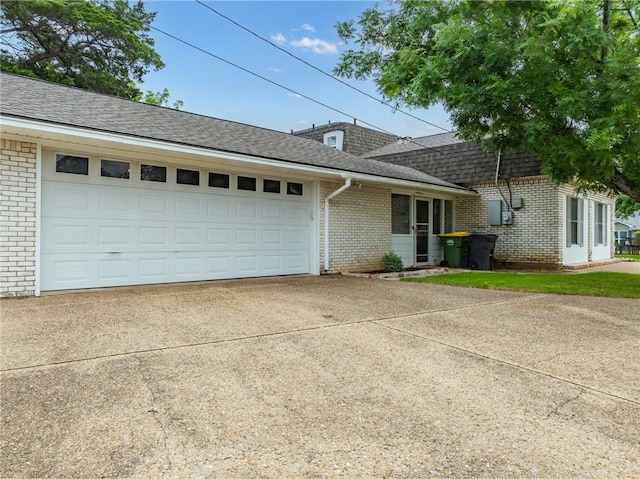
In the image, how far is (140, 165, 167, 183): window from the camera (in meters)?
7.14

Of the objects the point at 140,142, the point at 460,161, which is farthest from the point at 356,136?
the point at 140,142

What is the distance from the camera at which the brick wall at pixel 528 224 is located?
11.4 metres

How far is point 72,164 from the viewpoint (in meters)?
6.39

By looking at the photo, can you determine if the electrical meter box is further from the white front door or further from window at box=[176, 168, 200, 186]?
window at box=[176, 168, 200, 186]

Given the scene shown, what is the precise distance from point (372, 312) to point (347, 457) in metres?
3.39

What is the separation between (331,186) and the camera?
9.54m

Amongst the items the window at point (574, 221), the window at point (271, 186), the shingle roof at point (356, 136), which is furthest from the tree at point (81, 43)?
the window at point (574, 221)

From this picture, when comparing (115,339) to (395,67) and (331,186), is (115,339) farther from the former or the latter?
(395,67)

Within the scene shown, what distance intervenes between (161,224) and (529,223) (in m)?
10.4

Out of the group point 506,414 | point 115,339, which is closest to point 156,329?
point 115,339

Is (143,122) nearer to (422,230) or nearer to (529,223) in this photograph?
(422,230)

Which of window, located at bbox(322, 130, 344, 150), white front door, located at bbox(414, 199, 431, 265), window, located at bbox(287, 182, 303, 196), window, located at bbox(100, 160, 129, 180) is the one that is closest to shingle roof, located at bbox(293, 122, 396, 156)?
window, located at bbox(322, 130, 344, 150)

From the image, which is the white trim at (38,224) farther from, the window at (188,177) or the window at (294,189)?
the window at (294,189)

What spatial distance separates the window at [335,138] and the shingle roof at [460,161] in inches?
78.5
